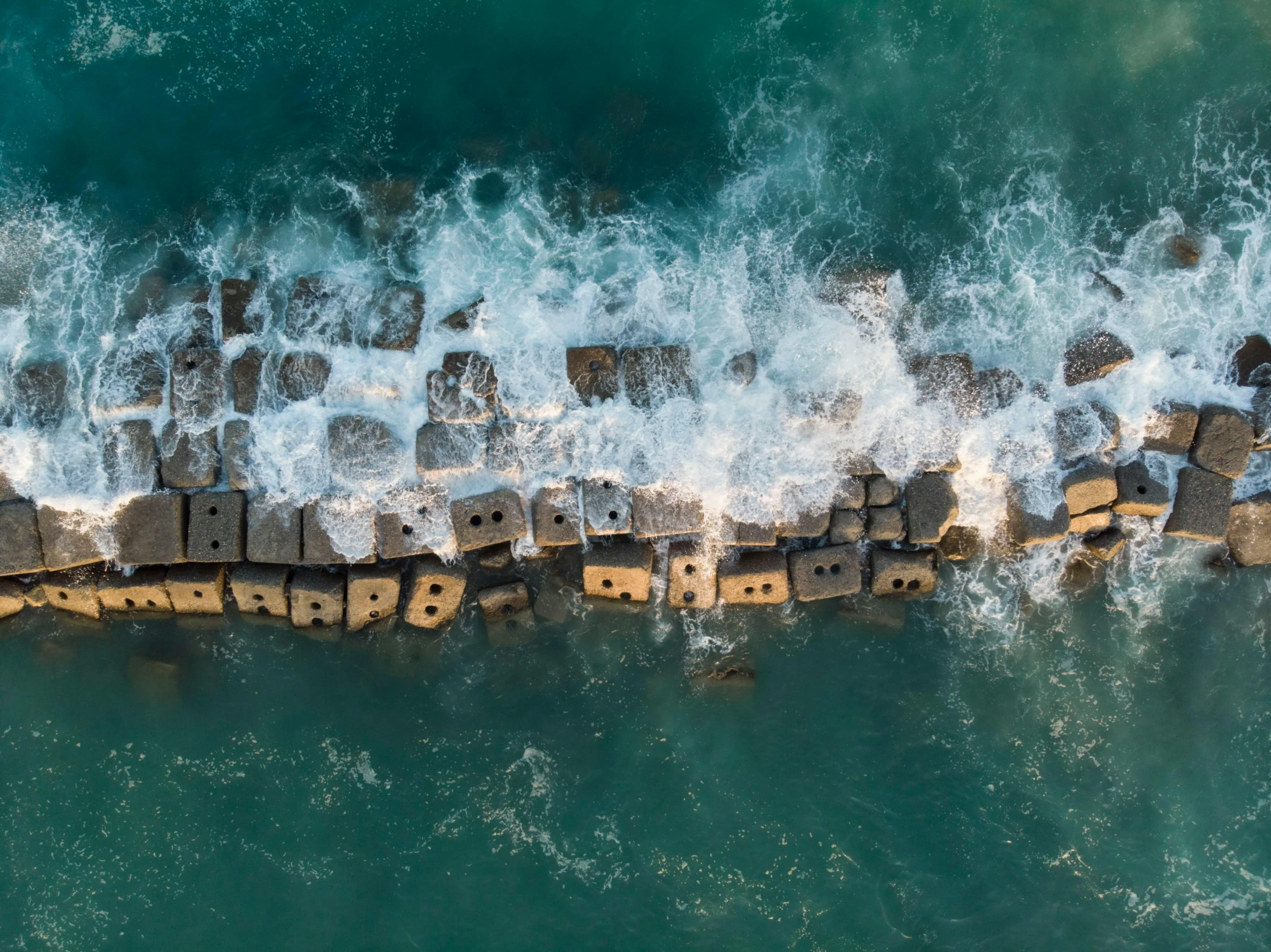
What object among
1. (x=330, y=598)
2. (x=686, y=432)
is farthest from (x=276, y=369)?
(x=686, y=432)

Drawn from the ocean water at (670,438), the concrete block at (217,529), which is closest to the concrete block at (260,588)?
the concrete block at (217,529)

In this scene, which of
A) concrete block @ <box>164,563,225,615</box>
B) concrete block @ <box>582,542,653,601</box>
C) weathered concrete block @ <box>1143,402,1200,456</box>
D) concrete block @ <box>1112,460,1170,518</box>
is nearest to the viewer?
concrete block @ <box>582,542,653,601</box>

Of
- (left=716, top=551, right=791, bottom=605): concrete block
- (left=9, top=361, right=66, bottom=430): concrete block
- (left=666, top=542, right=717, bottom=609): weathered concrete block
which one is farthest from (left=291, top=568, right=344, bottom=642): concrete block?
(left=716, top=551, right=791, bottom=605): concrete block

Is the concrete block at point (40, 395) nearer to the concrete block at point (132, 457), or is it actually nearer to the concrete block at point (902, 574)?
the concrete block at point (132, 457)

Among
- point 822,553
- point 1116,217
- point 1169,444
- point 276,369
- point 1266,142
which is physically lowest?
point 822,553

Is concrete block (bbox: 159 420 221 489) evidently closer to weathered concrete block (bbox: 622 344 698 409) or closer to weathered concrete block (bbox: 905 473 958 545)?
weathered concrete block (bbox: 622 344 698 409)

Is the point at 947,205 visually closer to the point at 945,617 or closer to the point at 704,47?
the point at 704,47
